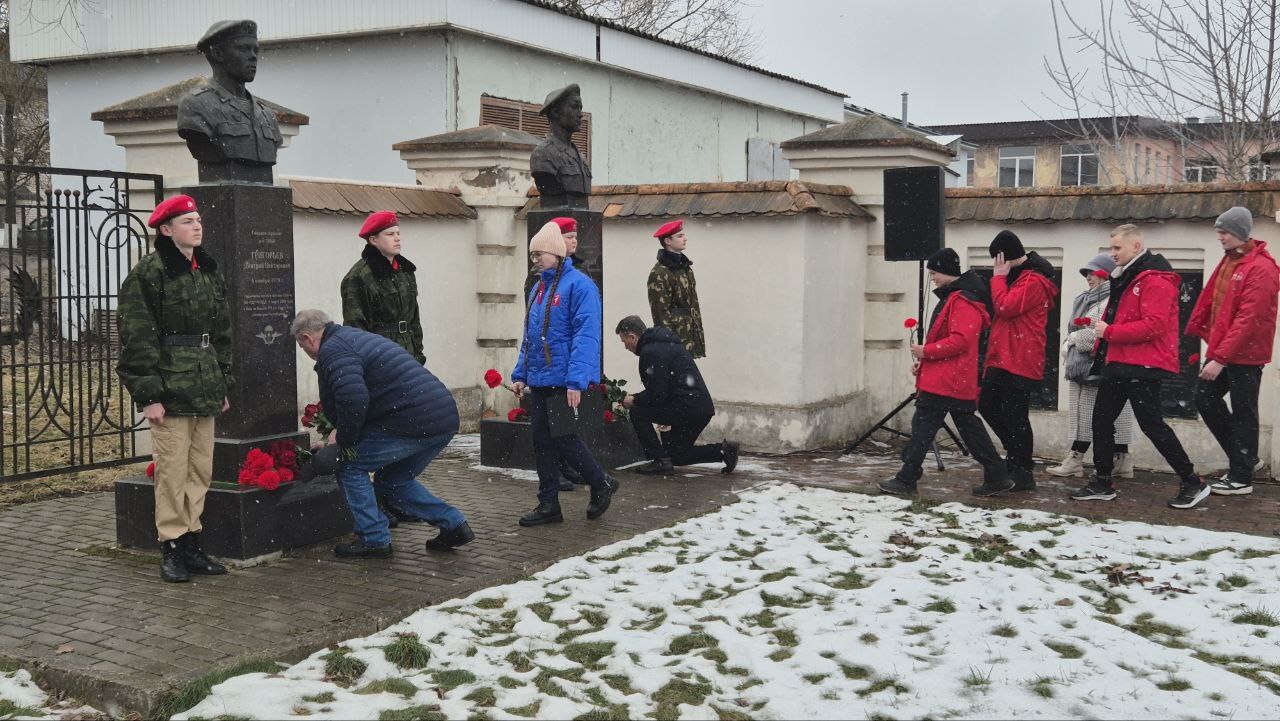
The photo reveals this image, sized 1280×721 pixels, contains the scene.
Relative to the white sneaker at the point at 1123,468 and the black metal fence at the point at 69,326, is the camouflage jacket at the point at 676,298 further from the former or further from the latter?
the black metal fence at the point at 69,326

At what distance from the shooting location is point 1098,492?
8555 millimetres

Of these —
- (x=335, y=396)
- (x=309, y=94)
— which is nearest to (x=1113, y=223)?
(x=335, y=396)

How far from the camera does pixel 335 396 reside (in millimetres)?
6246

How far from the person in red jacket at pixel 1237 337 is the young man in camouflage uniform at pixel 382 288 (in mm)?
5439

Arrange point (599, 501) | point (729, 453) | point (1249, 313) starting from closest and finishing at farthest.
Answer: point (599, 501) < point (1249, 313) < point (729, 453)

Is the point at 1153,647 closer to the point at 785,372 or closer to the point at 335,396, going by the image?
the point at 335,396

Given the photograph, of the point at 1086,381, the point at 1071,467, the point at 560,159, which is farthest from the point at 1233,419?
the point at 560,159

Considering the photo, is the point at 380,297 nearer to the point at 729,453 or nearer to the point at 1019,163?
the point at 729,453

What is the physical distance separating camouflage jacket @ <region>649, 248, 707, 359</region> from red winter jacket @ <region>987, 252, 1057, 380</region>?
95.6 inches

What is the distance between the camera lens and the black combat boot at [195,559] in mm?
6297

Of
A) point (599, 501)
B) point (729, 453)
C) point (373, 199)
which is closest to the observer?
point (599, 501)

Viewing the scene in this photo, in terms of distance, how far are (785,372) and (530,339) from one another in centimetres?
357

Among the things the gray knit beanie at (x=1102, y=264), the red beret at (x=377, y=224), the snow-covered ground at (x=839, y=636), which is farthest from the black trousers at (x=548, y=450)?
the gray knit beanie at (x=1102, y=264)

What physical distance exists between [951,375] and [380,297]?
155 inches
